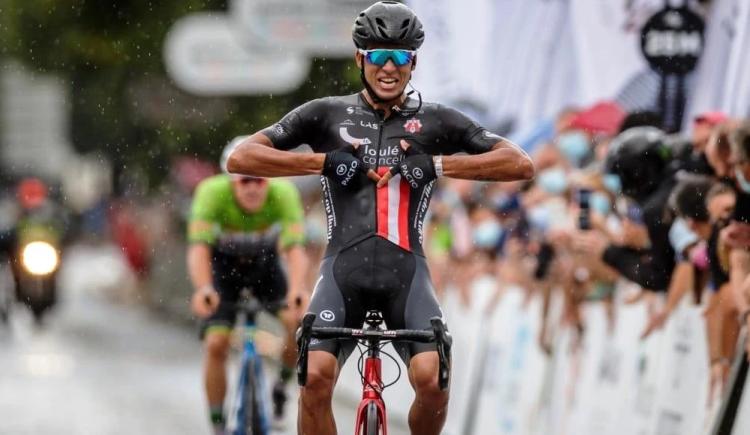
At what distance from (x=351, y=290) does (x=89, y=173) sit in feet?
292

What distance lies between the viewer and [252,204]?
10.7 metres

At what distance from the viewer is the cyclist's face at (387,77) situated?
7.36 meters

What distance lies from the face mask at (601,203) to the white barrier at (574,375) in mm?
623

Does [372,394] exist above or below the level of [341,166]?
below

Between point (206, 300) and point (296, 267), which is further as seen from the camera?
point (296, 267)

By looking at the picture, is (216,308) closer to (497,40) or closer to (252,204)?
(252,204)

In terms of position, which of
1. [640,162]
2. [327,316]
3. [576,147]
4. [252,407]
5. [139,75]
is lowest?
[252,407]

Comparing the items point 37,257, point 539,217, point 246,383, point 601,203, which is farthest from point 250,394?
point 37,257

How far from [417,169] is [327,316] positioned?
0.73 m

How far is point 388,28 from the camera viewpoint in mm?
7320

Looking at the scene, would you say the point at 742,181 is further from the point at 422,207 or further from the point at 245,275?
the point at 245,275

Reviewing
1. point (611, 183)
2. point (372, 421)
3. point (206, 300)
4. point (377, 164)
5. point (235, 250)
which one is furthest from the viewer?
point (611, 183)

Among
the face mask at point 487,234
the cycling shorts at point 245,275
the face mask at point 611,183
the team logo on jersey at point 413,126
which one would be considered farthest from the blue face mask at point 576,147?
the team logo on jersey at point 413,126

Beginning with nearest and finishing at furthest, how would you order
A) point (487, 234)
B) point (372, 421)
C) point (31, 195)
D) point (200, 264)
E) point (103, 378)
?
point (372, 421) < point (200, 264) < point (487, 234) < point (103, 378) < point (31, 195)
